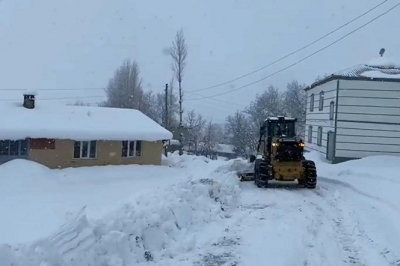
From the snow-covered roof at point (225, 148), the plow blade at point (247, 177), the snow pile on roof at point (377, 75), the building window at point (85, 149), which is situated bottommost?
the snow-covered roof at point (225, 148)

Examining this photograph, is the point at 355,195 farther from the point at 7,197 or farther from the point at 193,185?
the point at 7,197

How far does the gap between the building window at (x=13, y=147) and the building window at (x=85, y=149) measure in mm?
2671

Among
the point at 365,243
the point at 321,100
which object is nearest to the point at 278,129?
the point at 365,243

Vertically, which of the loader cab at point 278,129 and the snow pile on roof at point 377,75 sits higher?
the snow pile on roof at point 377,75

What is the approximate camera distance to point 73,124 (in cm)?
2506

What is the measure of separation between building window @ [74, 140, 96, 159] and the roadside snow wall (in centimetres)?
1369

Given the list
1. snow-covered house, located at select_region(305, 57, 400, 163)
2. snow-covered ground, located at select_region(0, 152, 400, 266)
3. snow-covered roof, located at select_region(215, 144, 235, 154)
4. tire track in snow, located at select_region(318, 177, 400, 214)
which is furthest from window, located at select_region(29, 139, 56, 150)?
snow-covered roof, located at select_region(215, 144, 235, 154)

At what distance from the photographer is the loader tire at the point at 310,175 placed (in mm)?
18578

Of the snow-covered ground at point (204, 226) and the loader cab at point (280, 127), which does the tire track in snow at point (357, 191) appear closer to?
the snow-covered ground at point (204, 226)

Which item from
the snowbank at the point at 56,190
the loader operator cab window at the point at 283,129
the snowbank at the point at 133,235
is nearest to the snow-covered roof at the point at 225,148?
the snowbank at the point at 56,190

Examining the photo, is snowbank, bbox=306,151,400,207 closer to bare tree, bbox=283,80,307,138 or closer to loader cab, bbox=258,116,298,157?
loader cab, bbox=258,116,298,157

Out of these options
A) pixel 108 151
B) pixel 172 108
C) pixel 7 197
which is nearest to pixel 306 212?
pixel 7 197

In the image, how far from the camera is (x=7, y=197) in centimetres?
1652

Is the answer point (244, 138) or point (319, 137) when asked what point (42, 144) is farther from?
point (244, 138)
